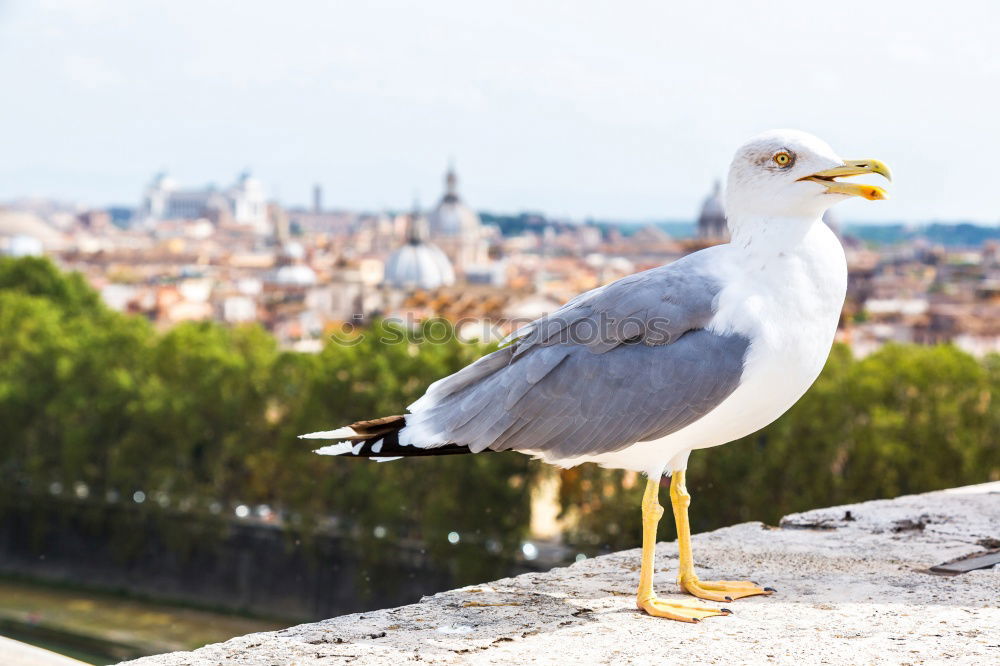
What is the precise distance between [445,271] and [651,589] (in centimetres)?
6120

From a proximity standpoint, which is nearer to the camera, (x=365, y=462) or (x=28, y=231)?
(x=365, y=462)

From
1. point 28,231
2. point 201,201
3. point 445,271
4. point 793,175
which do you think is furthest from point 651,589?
point 201,201

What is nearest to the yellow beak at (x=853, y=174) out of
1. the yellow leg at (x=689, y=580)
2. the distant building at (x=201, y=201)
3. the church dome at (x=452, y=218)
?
the yellow leg at (x=689, y=580)

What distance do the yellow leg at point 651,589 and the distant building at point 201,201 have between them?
506ft

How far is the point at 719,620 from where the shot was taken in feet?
9.19

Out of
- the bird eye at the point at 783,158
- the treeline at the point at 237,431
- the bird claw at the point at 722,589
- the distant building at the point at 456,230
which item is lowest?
the treeline at the point at 237,431

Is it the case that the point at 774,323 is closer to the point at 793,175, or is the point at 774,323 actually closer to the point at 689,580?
the point at 793,175

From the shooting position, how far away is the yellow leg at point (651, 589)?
2.80 m

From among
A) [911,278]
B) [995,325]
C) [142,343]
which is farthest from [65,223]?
[142,343]

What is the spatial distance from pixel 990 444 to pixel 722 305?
43.3ft

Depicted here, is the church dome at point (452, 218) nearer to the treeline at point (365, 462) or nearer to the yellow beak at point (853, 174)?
the treeline at point (365, 462)

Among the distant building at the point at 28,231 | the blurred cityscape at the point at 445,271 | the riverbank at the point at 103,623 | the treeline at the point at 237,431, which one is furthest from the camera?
the distant building at the point at 28,231

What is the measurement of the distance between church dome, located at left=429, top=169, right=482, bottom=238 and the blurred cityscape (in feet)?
0.28

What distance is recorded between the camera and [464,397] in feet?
9.92
